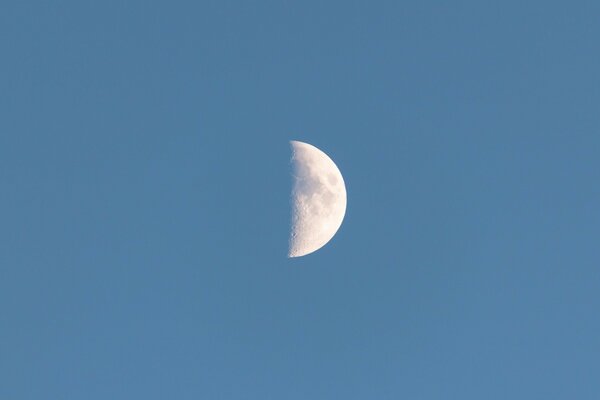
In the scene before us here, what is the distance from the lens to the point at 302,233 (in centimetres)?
3853

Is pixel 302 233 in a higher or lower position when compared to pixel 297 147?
lower

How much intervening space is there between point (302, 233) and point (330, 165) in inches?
148

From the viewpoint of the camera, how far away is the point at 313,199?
3856cm

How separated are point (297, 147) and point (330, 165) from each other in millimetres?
1708

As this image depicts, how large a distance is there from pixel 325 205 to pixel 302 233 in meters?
1.63

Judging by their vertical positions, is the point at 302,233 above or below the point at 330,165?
below

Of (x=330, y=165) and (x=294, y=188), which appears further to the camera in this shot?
(x=330, y=165)

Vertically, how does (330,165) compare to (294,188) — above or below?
above

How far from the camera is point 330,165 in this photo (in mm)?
40719

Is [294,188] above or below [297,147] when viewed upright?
below

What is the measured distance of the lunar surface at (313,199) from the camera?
3803cm

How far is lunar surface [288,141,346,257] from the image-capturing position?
3803 cm

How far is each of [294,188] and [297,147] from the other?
287 centimetres
